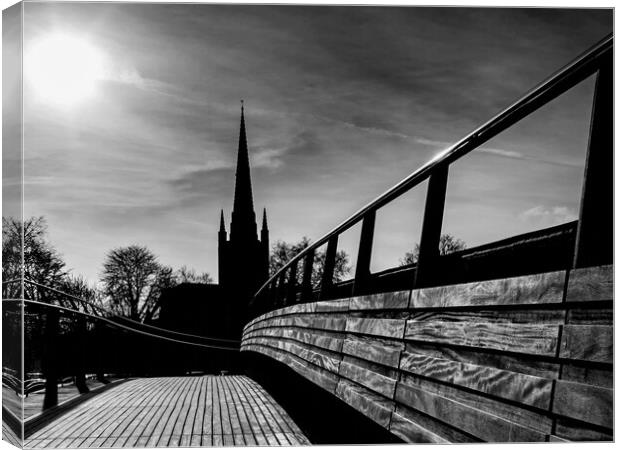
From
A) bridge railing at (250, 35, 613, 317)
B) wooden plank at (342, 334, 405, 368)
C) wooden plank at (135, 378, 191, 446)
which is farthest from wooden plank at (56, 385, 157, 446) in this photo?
bridge railing at (250, 35, 613, 317)

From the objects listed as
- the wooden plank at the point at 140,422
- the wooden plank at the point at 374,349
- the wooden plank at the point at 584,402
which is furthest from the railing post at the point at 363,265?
the wooden plank at the point at 140,422

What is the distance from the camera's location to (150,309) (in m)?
35.5

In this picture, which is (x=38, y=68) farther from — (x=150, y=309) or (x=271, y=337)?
(x=150, y=309)

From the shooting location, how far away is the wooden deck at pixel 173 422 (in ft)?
15.3

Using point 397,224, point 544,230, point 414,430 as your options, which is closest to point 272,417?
point 397,224

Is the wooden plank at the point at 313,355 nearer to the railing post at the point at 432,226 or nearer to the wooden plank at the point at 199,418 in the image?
the wooden plank at the point at 199,418

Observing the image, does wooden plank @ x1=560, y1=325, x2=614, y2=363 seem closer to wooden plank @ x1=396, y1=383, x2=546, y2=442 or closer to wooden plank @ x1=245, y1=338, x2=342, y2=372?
wooden plank @ x1=396, y1=383, x2=546, y2=442

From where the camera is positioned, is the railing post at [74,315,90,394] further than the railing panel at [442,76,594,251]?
Yes

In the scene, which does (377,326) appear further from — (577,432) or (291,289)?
(291,289)

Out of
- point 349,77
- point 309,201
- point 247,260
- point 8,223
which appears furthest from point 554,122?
point 247,260

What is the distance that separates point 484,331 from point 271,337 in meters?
5.78

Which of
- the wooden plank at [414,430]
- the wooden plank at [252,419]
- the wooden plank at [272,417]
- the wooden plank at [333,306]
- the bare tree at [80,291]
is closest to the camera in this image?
the wooden plank at [414,430]

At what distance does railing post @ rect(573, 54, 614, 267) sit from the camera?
1688mm

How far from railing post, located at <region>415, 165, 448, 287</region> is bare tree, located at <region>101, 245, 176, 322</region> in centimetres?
2955
